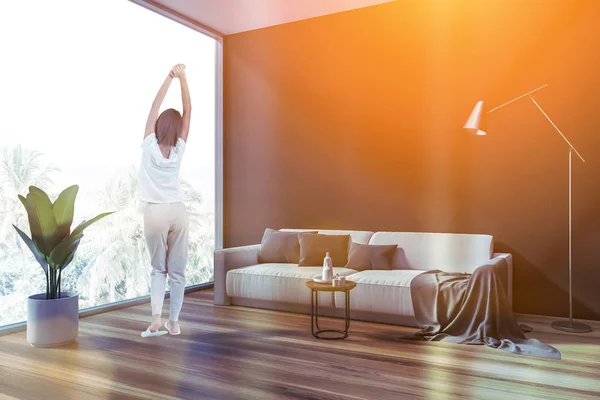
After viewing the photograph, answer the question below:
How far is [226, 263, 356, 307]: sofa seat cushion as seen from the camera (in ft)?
13.7

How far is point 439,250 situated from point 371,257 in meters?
0.59

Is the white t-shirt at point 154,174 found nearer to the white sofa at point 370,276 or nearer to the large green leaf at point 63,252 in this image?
the large green leaf at point 63,252

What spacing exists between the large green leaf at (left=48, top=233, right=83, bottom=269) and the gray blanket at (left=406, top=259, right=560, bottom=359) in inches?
94.8

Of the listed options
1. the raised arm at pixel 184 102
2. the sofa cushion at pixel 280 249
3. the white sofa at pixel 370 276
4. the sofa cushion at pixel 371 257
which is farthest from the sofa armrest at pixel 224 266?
the raised arm at pixel 184 102

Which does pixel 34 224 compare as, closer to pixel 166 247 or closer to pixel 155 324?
pixel 166 247

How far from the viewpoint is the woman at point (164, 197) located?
3334mm

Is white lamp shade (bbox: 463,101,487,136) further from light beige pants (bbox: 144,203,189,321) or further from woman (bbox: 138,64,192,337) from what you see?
light beige pants (bbox: 144,203,189,321)

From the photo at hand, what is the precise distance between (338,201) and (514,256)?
1760 millimetres

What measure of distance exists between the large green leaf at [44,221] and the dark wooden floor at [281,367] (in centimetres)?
68

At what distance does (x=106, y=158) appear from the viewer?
4316 mm

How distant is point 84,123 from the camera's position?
4.15 meters

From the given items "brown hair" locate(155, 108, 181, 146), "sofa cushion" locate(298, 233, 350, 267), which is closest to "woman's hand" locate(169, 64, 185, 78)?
"brown hair" locate(155, 108, 181, 146)

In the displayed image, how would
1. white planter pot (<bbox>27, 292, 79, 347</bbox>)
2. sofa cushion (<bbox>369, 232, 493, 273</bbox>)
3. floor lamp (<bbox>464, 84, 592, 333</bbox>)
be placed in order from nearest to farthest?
white planter pot (<bbox>27, 292, 79, 347</bbox>)
floor lamp (<bbox>464, 84, 592, 333</bbox>)
sofa cushion (<bbox>369, 232, 493, 273</bbox>)

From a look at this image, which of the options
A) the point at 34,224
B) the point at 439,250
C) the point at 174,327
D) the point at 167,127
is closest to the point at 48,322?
the point at 34,224
